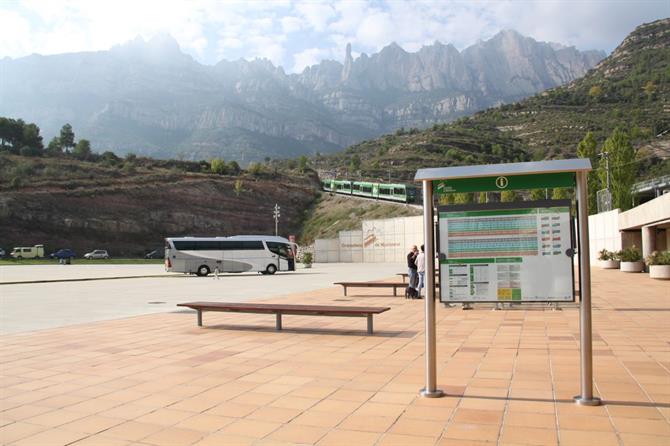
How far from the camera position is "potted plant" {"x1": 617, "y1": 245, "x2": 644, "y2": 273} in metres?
29.3

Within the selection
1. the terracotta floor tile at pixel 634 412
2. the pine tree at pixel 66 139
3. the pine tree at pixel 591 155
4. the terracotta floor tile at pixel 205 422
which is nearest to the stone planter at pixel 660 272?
the terracotta floor tile at pixel 634 412

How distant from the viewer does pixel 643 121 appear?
93.2 meters

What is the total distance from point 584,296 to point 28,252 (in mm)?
70658

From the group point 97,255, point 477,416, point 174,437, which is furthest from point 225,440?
point 97,255

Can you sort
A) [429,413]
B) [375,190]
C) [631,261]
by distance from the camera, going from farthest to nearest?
[375,190] → [631,261] → [429,413]

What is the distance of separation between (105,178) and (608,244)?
227 feet

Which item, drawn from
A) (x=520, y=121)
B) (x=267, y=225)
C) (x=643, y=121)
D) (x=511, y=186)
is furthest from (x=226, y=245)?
(x=520, y=121)

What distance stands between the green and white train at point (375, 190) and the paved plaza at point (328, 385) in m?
61.2

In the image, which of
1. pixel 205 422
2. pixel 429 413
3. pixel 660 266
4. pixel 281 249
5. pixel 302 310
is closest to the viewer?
pixel 205 422

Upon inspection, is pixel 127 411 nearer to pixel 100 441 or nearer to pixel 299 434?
pixel 100 441

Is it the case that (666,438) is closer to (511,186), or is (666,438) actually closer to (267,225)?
(511,186)

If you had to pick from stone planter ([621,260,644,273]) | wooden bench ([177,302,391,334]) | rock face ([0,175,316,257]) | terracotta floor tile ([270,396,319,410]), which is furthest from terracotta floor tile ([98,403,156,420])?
rock face ([0,175,316,257])

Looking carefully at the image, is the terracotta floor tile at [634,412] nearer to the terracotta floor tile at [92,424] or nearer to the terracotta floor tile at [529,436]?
the terracotta floor tile at [529,436]

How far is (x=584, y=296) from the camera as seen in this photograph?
5402 mm
